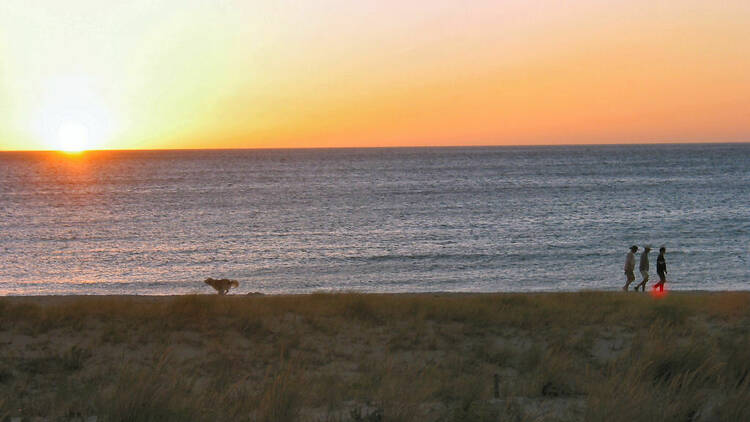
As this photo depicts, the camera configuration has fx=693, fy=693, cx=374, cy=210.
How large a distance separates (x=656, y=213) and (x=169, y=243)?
34328mm

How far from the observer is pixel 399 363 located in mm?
9742

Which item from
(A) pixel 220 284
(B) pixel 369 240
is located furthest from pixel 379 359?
(B) pixel 369 240

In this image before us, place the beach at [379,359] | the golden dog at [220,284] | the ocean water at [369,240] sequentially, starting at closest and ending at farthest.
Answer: the beach at [379,359] < the golden dog at [220,284] < the ocean water at [369,240]

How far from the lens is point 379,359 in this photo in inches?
403

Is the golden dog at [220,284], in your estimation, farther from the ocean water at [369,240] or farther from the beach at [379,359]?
the ocean water at [369,240]

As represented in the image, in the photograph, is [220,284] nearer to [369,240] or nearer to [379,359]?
[379,359]

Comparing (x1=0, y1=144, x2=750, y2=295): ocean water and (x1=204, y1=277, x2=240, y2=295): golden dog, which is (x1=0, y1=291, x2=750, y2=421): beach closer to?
(x1=204, y1=277, x2=240, y2=295): golden dog

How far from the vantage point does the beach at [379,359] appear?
575 cm

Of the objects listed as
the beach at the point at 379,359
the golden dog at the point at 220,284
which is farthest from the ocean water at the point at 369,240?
the beach at the point at 379,359

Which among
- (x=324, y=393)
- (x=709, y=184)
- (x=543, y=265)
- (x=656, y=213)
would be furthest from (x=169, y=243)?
(x=709, y=184)

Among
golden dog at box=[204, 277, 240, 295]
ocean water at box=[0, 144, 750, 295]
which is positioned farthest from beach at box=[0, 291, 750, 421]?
ocean water at box=[0, 144, 750, 295]

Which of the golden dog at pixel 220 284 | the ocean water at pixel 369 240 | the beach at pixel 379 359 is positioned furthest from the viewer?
the ocean water at pixel 369 240

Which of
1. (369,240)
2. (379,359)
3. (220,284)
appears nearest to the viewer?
(379,359)

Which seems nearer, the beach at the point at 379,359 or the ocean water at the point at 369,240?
the beach at the point at 379,359
